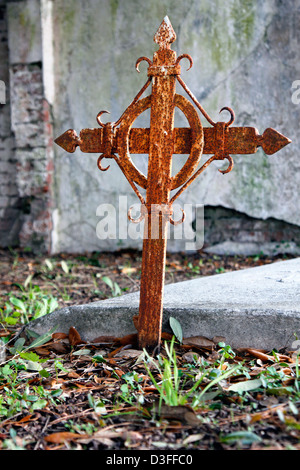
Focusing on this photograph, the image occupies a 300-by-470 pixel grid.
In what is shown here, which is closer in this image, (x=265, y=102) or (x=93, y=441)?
(x=93, y=441)

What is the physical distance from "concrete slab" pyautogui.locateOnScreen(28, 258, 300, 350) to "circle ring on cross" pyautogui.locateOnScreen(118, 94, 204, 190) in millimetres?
437

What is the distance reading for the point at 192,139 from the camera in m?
1.45

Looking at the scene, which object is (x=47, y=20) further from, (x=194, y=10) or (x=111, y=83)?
(x=194, y=10)

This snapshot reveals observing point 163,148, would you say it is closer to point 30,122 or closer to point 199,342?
point 199,342

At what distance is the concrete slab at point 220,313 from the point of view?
1438 millimetres

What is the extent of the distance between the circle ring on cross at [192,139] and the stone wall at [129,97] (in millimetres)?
2263

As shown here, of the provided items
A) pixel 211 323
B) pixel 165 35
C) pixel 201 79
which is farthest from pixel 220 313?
pixel 201 79

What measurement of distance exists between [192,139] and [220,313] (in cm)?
56

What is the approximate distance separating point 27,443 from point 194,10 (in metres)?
3.60

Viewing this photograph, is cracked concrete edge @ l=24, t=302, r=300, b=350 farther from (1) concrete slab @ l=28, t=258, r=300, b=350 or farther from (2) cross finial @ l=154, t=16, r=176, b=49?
(2) cross finial @ l=154, t=16, r=176, b=49
